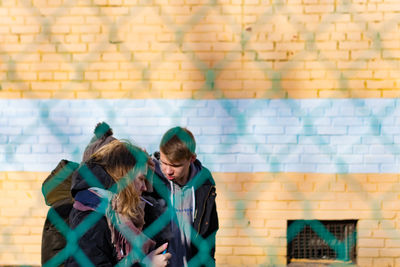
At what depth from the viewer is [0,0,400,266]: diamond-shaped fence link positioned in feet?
16.9

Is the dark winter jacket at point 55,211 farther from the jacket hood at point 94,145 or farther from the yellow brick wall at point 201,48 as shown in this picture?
the yellow brick wall at point 201,48

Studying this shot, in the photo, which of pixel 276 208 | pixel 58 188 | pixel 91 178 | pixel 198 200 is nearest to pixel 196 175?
pixel 198 200

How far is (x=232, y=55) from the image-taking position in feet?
17.0

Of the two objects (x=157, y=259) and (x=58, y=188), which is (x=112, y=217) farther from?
(x=58, y=188)

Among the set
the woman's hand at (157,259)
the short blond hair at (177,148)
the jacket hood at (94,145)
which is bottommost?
the woman's hand at (157,259)

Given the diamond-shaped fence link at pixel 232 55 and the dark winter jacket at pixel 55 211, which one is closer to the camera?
the dark winter jacket at pixel 55 211

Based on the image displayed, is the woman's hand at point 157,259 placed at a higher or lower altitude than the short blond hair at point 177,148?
lower

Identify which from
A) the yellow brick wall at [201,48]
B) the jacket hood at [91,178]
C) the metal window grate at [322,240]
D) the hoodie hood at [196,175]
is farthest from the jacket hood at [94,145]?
the metal window grate at [322,240]

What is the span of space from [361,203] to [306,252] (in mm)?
706

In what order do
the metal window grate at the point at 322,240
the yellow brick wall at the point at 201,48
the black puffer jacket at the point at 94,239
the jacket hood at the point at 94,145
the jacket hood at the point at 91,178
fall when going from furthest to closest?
the metal window grate at the point at 322,240
the yellow brick wall at the point at 201,48
the jacket hood at the point at 94,145
the jacket hood at the point at 91,178
the black puffer jacket at the point at 94,239

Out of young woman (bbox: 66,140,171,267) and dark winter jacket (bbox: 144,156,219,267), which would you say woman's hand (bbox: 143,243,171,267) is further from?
dark winter jacket (bbox: 144,156,219,267)

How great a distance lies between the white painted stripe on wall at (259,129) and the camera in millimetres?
5172

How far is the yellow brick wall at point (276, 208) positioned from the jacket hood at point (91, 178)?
8.79 ft

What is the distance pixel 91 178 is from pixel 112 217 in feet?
0.72
